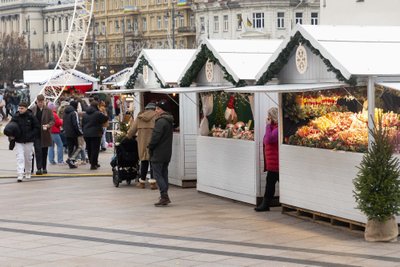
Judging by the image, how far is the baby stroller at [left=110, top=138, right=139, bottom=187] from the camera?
2119cm

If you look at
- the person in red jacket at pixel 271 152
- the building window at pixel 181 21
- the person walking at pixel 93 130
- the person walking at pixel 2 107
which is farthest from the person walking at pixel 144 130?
the building window at pixel 181 21

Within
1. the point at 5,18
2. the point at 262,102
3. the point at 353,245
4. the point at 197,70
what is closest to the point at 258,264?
the point at 353,245

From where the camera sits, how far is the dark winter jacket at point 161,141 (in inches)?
693

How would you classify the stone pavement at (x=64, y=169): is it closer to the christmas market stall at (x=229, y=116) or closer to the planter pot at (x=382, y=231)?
the christmas market stall at (x=229, y=116)

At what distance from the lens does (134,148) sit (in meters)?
21.4

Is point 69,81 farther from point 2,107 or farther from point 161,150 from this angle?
point 161,150

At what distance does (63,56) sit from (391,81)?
33.4 m

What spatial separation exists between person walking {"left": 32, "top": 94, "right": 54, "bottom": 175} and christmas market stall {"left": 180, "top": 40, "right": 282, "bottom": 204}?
5.03m

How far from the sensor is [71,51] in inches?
1833

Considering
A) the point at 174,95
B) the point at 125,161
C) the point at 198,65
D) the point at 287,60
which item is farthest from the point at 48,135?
the point at 287,60

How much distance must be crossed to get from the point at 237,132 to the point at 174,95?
12.2ft

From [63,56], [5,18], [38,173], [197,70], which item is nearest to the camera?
[197,70]

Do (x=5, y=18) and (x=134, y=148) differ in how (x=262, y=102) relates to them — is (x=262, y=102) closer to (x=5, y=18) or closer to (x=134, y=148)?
(x=134, y=148)

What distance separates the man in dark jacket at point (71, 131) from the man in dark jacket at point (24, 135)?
3.21m
